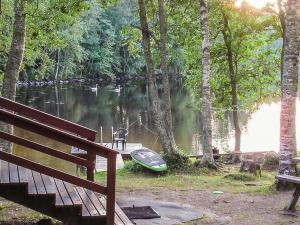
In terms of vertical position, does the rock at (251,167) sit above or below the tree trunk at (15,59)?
below

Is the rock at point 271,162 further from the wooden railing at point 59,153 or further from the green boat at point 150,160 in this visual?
the wooden railing at point 59,153

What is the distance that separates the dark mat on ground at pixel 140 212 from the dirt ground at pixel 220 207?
770 mm

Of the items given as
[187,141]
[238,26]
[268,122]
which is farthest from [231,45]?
[268,122]

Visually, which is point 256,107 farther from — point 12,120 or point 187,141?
point 12,120

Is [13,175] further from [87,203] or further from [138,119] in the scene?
[138,119]

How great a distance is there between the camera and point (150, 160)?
15.6 metres

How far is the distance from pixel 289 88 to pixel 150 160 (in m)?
6.11

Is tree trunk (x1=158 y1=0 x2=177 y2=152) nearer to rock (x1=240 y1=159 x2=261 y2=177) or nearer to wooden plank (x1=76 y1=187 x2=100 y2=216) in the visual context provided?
rock (x1=240 y1=159 x2=261 y2=177)

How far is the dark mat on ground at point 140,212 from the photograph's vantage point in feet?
27.9

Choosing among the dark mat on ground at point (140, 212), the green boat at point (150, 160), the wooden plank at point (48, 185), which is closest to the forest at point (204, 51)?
the green boat at point (150, 160)

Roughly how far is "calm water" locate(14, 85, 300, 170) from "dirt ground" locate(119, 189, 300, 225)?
11951 mm

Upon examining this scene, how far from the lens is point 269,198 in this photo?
10.7 metres

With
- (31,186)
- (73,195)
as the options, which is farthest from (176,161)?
(31,186)

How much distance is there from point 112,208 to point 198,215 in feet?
10.4
